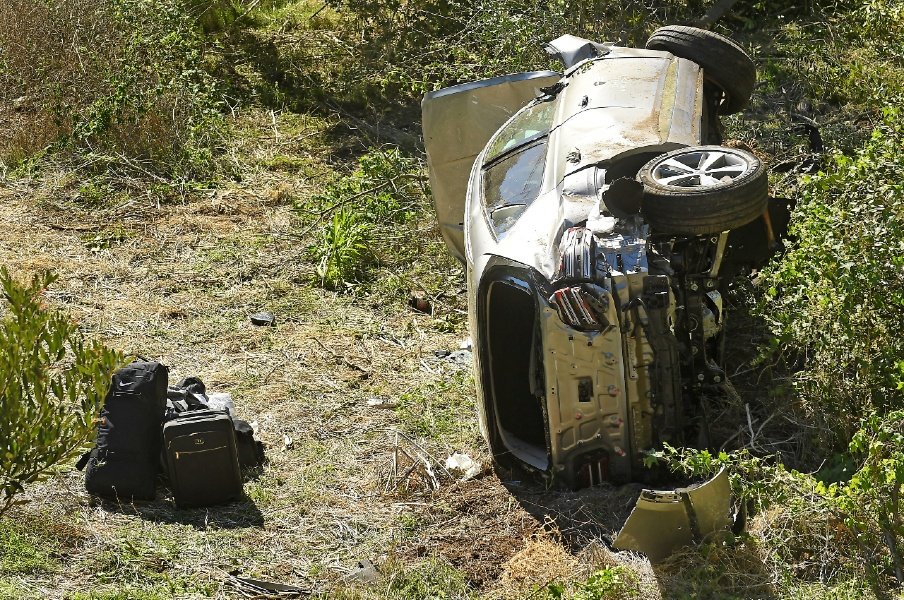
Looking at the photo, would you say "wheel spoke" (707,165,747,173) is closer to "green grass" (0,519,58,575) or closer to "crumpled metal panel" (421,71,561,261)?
"crumpled metal panel" (421,71,561,261)

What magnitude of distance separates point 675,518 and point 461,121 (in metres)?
4.15

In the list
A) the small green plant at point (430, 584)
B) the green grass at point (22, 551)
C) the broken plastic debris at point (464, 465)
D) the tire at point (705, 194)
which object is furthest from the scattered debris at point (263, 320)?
the tire at point (705, 194)

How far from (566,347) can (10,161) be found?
290 inches

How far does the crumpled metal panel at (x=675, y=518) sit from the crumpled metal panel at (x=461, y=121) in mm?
3738

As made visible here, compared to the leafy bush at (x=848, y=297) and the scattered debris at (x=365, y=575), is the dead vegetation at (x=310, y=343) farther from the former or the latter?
the leafy bush at (x=848, y=297)

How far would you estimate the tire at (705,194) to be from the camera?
5.09 m

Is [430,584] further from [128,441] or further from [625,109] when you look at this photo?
[625,109]

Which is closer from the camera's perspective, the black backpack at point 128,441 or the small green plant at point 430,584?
the small green plant at point 430,584

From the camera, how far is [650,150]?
5.73 meters

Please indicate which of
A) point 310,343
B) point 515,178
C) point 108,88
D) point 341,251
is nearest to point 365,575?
point 515,178

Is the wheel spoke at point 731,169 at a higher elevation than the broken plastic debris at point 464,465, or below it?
higher

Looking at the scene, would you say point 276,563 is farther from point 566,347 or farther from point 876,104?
point 876,104

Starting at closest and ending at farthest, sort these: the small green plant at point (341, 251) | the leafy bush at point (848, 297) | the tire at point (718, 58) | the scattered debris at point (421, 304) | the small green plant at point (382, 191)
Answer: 1. the leafy bush at point (848, 297)
2. the tire at point (718, 58)
3. the scattered debris at point (421, 304)
4. the small green plant at point (341, 251)
5. the small green plant at point (382, 191)

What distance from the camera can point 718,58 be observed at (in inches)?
288
